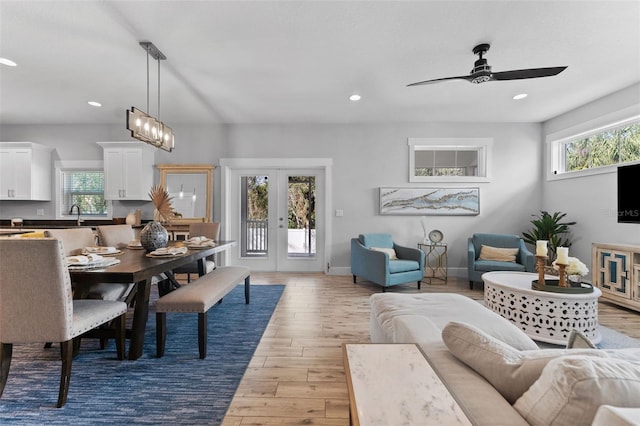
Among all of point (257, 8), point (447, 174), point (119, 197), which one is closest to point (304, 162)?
point (447, 174)

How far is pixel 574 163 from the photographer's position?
4469 mm

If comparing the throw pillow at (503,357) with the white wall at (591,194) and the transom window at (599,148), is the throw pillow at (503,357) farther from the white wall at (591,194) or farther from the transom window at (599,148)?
the transom window at (599,148)

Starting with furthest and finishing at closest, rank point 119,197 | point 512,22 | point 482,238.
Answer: point 119,197, point 482,238, point 512,22

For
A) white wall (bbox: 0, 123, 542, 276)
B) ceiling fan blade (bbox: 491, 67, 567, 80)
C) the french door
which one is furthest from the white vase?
ceiling fan blade (bbox: 491, 67, 567, 80)

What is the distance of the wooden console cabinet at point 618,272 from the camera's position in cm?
305

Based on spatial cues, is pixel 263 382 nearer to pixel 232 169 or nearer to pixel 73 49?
pixel 73 49

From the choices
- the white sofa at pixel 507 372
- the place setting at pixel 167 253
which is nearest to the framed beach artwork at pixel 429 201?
the place setting at pixel 167 253

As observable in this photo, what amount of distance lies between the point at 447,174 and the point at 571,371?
15.9 ft

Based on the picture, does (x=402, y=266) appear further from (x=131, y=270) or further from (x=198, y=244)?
(x=131, y=270)

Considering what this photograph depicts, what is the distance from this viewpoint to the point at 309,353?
88.0 inches

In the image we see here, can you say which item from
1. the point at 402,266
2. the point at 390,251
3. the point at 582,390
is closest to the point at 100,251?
the point at 582,390

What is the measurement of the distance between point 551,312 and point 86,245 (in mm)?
4259

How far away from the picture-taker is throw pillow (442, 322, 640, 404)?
0.76 metres

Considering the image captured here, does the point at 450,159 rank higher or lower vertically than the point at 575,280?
higher
